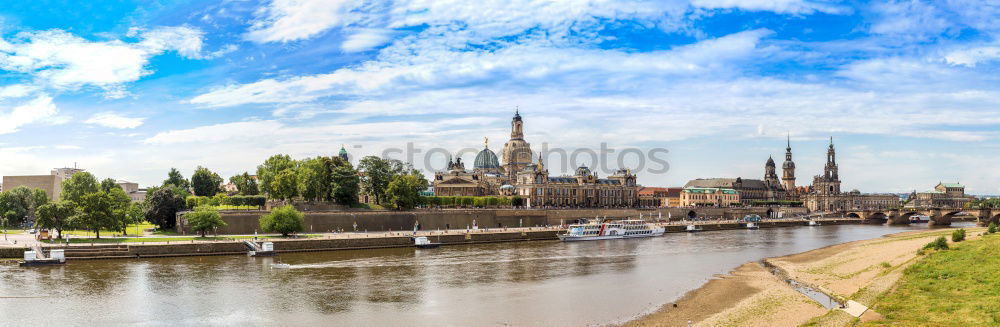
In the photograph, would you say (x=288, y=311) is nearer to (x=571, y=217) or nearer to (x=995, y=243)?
(x=995, y=243)

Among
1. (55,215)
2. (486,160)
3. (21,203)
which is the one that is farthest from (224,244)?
(486,160)

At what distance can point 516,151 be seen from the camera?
158000 millimetres

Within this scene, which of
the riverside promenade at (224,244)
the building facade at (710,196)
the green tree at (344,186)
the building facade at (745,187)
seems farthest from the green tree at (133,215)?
the building facade at (745,187)

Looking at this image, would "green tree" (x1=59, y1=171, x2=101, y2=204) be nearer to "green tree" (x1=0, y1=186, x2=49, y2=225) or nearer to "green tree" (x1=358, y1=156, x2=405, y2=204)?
"green tree" (x1=0, y1=186, x2=49, y2=225)

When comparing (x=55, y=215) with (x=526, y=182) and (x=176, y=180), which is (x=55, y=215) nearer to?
(x=176, y=180)

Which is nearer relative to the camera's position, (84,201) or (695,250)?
(84,201)

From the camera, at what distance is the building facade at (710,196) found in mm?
174125

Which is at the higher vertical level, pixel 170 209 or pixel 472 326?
pixel 170 209

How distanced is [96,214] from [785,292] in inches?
1828

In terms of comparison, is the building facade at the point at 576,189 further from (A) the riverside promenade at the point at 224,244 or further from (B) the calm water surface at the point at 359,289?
(B) the calm water surface at the point at 359,289

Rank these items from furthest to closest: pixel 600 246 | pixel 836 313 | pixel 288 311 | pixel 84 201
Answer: pixel 600 246 → pixel 84 201 → pixel 288 311 → pixel 836 313

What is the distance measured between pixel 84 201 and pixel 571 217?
65.9 m

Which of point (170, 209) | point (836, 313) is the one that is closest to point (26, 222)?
point (170, 209)

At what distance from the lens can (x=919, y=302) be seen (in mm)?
27047
